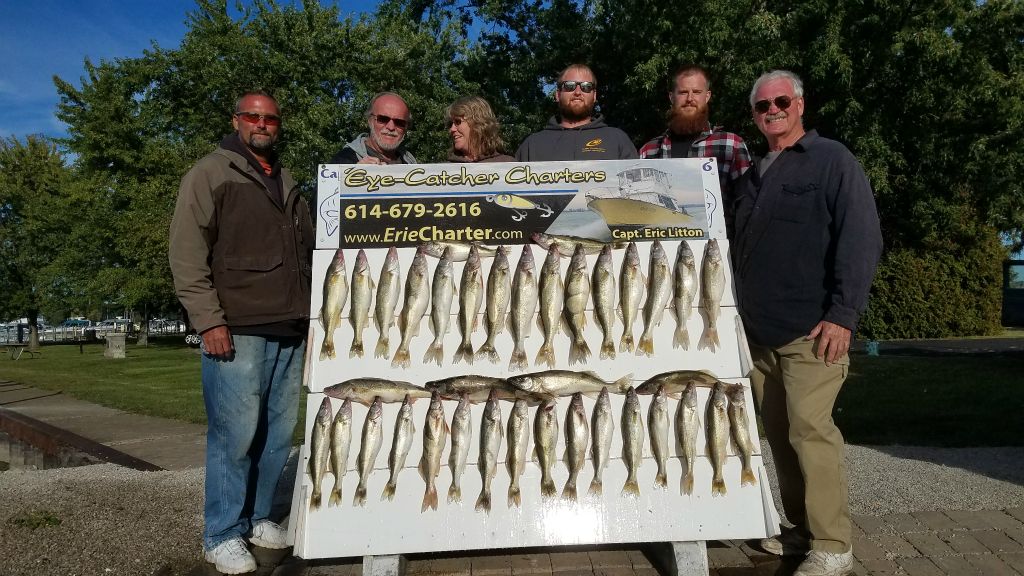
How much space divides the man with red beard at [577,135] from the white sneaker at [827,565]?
281 centimetres

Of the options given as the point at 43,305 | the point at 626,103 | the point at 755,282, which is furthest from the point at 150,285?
the point at 755,282

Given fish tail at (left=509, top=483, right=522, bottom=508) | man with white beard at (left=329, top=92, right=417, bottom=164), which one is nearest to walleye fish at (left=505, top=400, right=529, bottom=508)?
fish tail at (left=509, top=483, right=522, bottom=508)

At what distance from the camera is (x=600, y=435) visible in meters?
3.66

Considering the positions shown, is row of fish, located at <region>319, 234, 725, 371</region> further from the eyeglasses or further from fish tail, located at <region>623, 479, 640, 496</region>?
the eyeglasses

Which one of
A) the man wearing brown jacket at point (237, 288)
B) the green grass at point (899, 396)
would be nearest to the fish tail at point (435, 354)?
the man wearing brown jacket at point (237, 288)

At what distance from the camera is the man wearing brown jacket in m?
3.98

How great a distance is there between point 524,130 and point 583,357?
14073 millimetres

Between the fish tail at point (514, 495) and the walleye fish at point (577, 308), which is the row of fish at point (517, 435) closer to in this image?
the fish tail at point (514, 495)

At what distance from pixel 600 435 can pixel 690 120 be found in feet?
8.15

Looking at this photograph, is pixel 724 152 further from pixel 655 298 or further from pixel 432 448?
pixel 432 448

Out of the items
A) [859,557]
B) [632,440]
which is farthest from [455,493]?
[859,557]

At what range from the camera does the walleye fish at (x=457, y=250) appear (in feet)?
12.9

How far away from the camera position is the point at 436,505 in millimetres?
3684

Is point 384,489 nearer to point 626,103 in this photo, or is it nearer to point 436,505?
point 436,505
